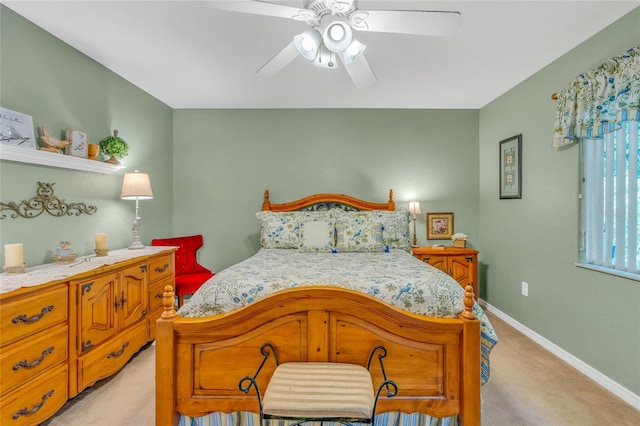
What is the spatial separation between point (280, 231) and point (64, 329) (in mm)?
1900

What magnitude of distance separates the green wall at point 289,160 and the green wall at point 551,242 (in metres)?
0.79

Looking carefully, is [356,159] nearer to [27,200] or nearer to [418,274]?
[418,274]

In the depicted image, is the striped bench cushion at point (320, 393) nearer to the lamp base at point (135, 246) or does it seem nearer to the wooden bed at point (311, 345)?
the wooden bed at point (311, 345)

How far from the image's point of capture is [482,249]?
154 inches

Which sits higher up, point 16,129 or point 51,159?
point 16,129

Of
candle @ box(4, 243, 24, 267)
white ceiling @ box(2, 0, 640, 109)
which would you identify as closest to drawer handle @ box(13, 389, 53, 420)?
candle @ box(4, 243, 24, 267)

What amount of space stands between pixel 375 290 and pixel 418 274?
14.7 inches

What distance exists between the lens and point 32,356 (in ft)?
5.28

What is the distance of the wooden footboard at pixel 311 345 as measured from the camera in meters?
1.54

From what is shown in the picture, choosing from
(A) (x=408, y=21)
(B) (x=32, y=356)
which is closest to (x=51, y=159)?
(B) (x=32, y=356)

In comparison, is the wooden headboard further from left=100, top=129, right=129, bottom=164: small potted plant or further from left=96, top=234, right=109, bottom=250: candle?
left=96, top=234, right=109, bottom=250: candle

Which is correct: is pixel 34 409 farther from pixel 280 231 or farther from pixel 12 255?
pixel 280 231

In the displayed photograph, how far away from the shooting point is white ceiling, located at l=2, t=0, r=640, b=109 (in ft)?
6.44

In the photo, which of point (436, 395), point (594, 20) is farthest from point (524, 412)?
point (594, 20)
